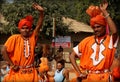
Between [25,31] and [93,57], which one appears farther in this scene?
[25,31]

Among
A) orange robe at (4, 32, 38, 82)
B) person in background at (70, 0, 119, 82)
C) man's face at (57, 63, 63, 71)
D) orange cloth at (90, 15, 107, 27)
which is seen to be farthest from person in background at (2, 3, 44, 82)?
man's face at (57, 63, 63, 71)

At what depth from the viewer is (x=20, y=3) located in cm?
2927

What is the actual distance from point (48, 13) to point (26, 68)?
67.5 ft

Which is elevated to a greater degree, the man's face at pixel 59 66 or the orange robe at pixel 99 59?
the orange robe at pixel 99 59

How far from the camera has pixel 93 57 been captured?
26.1 feet

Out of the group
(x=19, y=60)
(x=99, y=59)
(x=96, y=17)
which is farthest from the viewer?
(x=19, y=60)

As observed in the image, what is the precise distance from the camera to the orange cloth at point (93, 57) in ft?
25.7

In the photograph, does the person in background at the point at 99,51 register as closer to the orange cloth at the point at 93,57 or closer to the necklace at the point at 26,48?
the orange cloth at the point at 93,57

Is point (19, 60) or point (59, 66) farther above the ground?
→ point (19, 60)

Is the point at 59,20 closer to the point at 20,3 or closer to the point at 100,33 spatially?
the point at 20,3

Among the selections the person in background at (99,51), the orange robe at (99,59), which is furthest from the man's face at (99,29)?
the orange robe at (99,59)

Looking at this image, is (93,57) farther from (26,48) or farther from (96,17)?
(26,48)

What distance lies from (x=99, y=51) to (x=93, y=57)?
14 centimetres

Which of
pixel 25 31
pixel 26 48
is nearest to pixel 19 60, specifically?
pixel 26 48
